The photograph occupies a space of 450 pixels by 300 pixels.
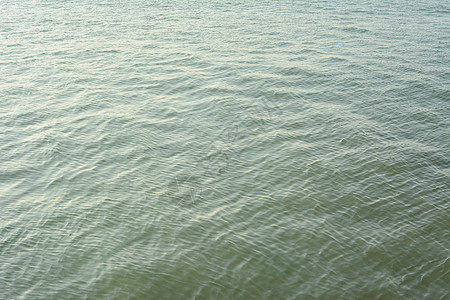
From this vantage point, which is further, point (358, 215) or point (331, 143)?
point (331, 143)

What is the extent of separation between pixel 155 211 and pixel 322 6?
28.0m

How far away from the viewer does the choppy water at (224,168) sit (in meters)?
8.74

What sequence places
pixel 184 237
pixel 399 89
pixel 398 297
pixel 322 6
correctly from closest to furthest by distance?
1. pixel 398 297
2. pixel 184 237
3. pixel 399 89
4. pixel 322 6

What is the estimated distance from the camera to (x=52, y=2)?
34.9 meters

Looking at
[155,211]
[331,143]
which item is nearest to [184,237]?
[155,211]

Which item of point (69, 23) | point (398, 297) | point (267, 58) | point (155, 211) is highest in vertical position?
point (69, 23)

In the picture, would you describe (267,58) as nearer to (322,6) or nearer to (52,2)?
(322,6)

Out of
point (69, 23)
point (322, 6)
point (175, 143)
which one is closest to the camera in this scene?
point (175, 143)

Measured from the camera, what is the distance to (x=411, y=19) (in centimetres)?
2969

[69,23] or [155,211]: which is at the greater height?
[69,23]

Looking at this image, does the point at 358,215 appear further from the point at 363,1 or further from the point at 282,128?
the point at 363,1

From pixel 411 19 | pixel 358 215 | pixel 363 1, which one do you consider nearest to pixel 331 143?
pixel 358 215

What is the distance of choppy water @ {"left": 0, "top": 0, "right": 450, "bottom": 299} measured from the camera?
874 centimetres

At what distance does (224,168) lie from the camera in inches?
484
